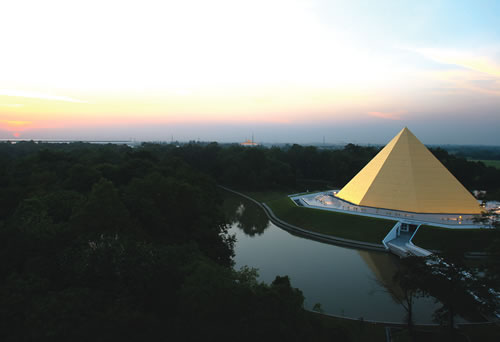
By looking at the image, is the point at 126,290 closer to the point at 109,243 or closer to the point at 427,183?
the point at 109,243

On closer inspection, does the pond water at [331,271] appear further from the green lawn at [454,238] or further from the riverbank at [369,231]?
the green lawn at [454,238]

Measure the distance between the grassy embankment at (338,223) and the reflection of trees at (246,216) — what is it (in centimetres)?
218

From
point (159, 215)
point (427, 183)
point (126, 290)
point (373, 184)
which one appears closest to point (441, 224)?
point (427, 183)

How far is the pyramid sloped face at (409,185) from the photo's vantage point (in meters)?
22.8

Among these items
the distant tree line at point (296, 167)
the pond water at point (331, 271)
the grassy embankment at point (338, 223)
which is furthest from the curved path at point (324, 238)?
the distant tree line at point (296, 167)

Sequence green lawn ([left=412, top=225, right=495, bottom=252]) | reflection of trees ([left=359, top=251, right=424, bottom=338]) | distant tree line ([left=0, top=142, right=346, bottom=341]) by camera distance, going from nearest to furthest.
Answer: distant tree line ([left=0, top=142, right=346, bottom=341]) < reflection of trees ([left=359, top=251, right=424, bottom=338]) < green lawn ([left=412, top=225, right=495, bottom=252])

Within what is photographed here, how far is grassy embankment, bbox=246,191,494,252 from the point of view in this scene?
1845 centimetres

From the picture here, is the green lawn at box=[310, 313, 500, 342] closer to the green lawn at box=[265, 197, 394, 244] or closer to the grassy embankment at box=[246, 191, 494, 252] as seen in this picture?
the grassy embankment at box=[246, 191, 494, 252]

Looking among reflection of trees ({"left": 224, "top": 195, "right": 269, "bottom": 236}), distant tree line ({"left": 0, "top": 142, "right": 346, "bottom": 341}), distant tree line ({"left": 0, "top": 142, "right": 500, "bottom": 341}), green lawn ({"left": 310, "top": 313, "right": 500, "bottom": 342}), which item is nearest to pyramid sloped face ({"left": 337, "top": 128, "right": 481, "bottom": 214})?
reflection of trees ({"left": 224, "top": 195, "right": 269, "bottom": 236})

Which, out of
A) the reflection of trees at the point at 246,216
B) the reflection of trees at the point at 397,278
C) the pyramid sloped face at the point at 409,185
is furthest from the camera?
the reflection of trees at the point at 246,216

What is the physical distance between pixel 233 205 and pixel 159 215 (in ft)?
73.6

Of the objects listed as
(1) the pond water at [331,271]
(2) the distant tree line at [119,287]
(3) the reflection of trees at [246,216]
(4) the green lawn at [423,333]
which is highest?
(2) the distant tree line at [119,287]

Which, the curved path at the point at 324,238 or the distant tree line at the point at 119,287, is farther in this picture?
the curved path at the point at 324,238

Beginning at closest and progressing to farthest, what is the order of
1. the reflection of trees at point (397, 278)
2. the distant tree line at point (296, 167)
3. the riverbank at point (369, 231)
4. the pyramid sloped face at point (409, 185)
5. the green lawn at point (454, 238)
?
1. the reflection of trees at point (397, 278)
2. the green lawn at point (454, 238)
3. the riverbank at point (369, 231)
4. the pyramid sloped face at point (409, 185)
5. the distant tree line at point (296, 167)
